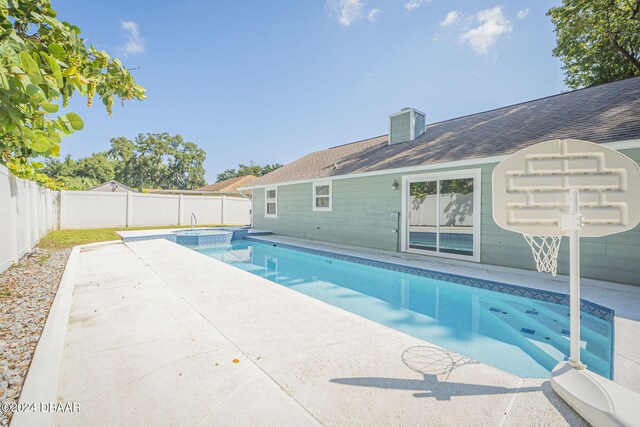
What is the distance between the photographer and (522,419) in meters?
1.78

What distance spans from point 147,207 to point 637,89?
21068 mm

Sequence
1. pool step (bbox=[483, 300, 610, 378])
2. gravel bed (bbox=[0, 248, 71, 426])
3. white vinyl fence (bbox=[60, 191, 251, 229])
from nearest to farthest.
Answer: gravel bed (bbox=[0, 248, 71, 426]) → pool step (bbox=[483, 300, 610, 378]) → white vinyl fence (bbox=[60, 191, 251, 229])

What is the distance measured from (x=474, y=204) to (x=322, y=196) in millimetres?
5569

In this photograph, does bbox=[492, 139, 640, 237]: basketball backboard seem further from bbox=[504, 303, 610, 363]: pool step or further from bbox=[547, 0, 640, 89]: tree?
bbox=[547, 0, 640, 89]: tree

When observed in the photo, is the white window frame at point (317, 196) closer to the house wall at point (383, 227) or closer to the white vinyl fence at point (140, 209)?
the house wall at point (383, 227)

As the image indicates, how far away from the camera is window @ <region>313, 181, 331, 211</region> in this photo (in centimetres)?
1063

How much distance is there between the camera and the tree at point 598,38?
41.6 ft

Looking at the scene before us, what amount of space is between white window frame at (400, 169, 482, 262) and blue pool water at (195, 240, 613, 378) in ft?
5.05

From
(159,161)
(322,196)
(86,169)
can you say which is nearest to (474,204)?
(322,196)

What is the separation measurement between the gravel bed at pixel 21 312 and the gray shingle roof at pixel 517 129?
→ 25.4ft

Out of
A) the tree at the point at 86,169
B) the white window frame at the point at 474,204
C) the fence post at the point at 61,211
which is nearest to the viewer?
the white window frame at the point at 474,204

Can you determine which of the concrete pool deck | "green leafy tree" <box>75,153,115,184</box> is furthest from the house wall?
"green leafy tree" <box>75,153,115,184</box>

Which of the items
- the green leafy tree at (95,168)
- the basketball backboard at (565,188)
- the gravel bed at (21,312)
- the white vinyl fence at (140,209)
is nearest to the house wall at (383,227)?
the basketball backboard at (565,188)

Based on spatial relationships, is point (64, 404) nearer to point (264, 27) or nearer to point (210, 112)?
point (264, 27)
